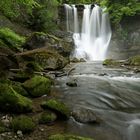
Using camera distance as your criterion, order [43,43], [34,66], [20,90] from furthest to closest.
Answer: [43,43] < [34,66] < [20,90]

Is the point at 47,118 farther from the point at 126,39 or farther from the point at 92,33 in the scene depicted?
the point at 92,33

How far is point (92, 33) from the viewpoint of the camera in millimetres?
27719

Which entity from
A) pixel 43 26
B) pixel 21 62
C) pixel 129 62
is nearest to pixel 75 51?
pixel 43 26

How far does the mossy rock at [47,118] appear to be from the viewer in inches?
272

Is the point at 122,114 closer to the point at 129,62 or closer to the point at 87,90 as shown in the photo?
the point at 87,90

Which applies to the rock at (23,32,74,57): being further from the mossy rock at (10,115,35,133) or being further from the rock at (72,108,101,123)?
the mossy rock at (10,115,35,133)

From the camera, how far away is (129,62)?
18.1 m

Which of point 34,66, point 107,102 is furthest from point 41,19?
point 107,102

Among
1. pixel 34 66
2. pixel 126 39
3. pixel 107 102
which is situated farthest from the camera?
pixel 126 39

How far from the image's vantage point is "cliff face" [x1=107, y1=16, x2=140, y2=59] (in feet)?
80.0

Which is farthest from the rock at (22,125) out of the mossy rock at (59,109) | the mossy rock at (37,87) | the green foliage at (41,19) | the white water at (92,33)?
the white water at (92,33)

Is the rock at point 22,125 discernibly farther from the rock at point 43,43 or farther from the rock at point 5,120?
the rock at point 43,43

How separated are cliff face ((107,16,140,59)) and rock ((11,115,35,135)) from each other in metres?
17.9

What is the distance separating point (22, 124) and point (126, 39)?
20688 mm
